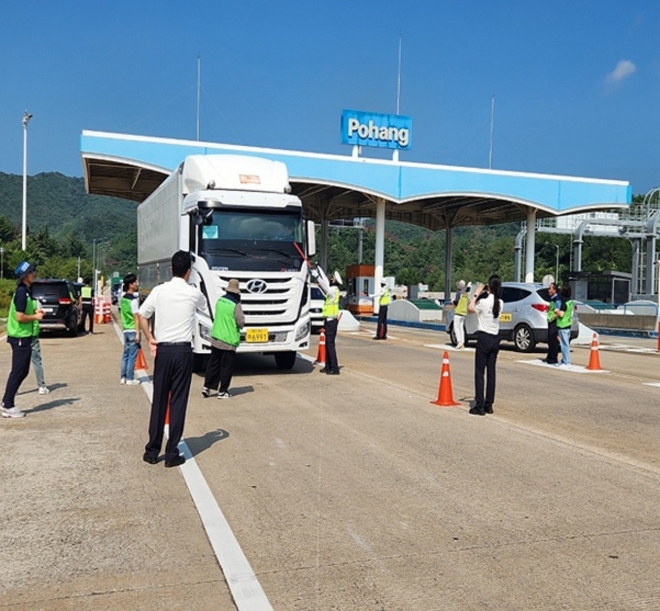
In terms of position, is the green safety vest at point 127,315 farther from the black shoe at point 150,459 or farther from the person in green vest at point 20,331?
the black shoe at point 150,459

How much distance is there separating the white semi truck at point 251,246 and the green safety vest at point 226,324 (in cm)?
115

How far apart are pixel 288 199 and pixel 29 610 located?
412 inches

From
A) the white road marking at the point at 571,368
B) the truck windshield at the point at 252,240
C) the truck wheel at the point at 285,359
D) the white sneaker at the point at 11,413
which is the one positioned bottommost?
the white sneaker at the point at 11,413

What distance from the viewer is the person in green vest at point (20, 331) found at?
952 cm

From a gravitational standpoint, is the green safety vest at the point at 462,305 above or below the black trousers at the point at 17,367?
above

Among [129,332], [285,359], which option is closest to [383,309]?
[285,359]

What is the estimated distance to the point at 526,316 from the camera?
19469 millimetres

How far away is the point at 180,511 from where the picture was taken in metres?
5.61

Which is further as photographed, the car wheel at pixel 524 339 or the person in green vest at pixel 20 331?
the car wheel at pixel 524 339

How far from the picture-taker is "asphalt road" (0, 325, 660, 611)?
13.8 ft

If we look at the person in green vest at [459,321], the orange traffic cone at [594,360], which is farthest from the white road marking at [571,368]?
the person in green vest at [459,321]

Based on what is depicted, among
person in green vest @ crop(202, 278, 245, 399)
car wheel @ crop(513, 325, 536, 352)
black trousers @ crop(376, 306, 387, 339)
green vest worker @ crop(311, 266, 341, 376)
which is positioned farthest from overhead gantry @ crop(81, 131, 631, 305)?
person in green vest @ crop(202, 278, 245, 399)

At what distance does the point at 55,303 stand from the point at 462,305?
491 inches

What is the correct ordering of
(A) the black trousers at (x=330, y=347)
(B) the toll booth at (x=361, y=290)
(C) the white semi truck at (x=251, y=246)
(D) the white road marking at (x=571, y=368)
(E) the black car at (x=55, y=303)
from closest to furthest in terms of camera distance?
(C) the white semi truck at (x=251, y=246), (A) the black trousers at (x=330, y=347), (D) the white road marking at (x=571, y=368), (E) the black car at (x=55, y=303), (B) the toll booth at (x=361, y=290)
